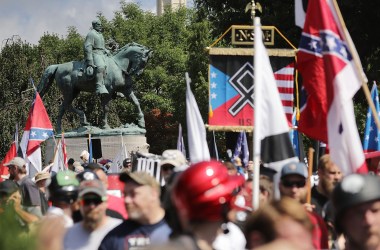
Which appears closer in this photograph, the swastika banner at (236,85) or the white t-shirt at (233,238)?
the white t-shirt at (233,238)

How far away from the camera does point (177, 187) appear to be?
3.99 meters

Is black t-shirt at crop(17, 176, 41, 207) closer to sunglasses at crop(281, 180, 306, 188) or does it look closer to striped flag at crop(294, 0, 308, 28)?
striped flag at crop(294, 0, 308, 28)

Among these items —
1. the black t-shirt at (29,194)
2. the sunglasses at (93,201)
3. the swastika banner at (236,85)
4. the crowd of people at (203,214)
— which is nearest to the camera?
the crowd of people at (203,214)

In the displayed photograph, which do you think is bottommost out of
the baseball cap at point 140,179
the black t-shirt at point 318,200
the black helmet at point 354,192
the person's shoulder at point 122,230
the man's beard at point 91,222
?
the black t-shirt at point 318,200

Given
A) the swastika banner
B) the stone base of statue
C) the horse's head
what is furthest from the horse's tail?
the swastika banner

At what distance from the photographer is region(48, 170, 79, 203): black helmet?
25.6 feet

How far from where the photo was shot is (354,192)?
5.05m

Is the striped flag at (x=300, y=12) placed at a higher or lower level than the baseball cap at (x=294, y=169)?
higher

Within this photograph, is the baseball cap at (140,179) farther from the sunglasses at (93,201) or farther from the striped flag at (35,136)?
the striped flag at (35,136)

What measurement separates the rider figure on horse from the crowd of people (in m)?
23.6

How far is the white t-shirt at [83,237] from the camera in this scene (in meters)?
6.86

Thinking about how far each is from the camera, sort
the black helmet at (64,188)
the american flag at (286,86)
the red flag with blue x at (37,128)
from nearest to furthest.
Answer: the black helmet at (64,188)
the american flag at (286,86)
the red flag with blue x at (37,128)

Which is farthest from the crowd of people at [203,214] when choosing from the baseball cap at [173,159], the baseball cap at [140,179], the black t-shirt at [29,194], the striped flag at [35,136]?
the striped flag at [35,136]

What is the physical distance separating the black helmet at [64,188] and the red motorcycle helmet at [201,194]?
3.77 m
